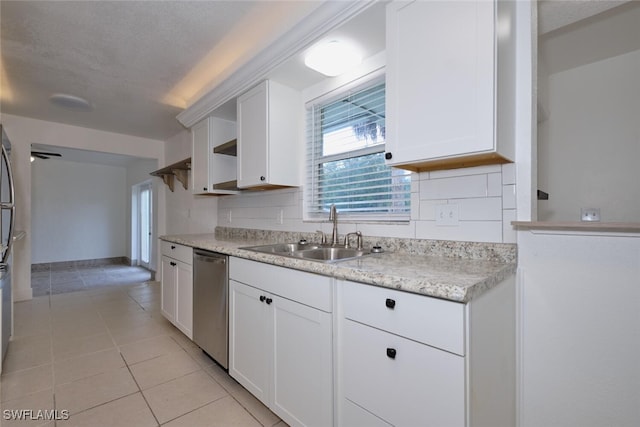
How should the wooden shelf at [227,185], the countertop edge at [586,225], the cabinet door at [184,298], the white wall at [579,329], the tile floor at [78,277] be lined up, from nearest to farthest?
the countertop edge at [586,225]
the white wall at [579,329]
the cabinet door at [184,298]
the wooden shelf at [227,185]
the tile floor at [78,277]

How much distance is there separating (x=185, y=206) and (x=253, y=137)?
7.72ft

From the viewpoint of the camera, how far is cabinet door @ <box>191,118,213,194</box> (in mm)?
3088

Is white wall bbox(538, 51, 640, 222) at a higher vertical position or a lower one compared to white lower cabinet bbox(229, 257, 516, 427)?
higher

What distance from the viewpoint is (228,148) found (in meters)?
2.89

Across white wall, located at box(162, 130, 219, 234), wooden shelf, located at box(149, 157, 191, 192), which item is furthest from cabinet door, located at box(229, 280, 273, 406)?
wooden shelf, located at box(149, 157, 191, 192)

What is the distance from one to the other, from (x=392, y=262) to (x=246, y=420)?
1.18m

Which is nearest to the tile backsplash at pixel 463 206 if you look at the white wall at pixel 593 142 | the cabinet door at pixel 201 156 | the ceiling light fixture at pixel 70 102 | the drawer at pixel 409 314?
the drawer at pixel 409 314

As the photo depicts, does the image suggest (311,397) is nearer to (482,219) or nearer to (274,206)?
(482,219)

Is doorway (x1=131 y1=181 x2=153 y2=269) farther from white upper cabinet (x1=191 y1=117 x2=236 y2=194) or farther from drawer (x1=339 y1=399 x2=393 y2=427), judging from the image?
drawer (x1=339 y1=399 x2=393 y2=427)

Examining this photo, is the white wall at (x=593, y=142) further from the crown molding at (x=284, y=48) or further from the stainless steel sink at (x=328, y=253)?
the crown molding at (x=284, y=48)

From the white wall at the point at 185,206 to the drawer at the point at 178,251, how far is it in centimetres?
76

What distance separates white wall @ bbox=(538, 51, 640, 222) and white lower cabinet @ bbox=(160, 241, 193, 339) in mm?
2623

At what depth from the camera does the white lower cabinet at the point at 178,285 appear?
2428mm

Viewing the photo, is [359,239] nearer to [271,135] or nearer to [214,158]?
[271,135]
